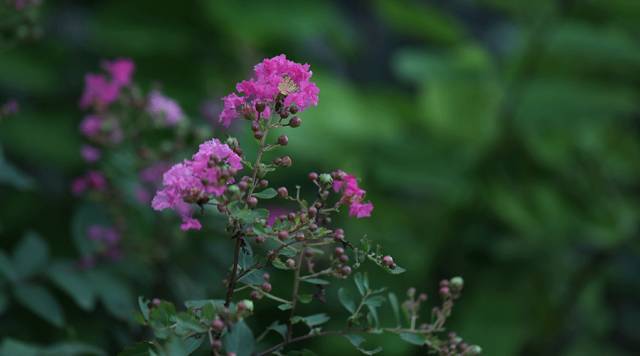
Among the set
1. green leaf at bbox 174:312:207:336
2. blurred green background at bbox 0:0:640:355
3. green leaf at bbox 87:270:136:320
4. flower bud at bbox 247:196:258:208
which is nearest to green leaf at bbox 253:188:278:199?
flower bud at bbox 247:196:258:208

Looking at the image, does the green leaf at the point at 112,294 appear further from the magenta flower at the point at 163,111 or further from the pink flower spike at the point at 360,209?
the pink flower spike at the point at 360,209

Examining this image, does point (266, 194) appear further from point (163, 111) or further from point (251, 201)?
point (163, 111)

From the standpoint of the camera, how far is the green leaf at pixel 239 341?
29.9 inches

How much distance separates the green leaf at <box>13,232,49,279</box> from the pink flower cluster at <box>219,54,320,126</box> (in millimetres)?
547

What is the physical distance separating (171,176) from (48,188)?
198cm

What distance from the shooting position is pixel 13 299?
1157 millimetres

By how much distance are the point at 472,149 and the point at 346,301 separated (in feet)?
4.18

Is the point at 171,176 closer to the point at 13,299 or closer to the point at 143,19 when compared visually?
the point at 13,299

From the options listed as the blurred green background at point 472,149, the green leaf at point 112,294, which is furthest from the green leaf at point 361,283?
the blurred green background at point 472,149

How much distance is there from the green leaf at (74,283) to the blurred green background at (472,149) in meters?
0.32

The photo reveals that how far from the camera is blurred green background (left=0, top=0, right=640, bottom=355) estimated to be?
182 cm

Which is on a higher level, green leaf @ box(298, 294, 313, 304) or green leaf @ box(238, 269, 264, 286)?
green leaf @ box(238, 269, 264, 286)

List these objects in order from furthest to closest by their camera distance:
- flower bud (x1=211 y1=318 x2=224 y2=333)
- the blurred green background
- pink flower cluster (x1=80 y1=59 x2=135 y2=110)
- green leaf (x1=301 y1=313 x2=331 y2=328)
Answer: the blurred green background < pink flower cluster (x1=80 y1=59 x2=135 y2=110) < green leaf (x1=301 y1=313 x2=331 y2=328) < flower bud (x1=211 y1=318 x2=224 y2=333)

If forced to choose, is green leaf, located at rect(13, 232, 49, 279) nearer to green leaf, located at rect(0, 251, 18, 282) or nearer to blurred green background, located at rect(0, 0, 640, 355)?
green leaf, located at rect(0, 251, 18, 282)
